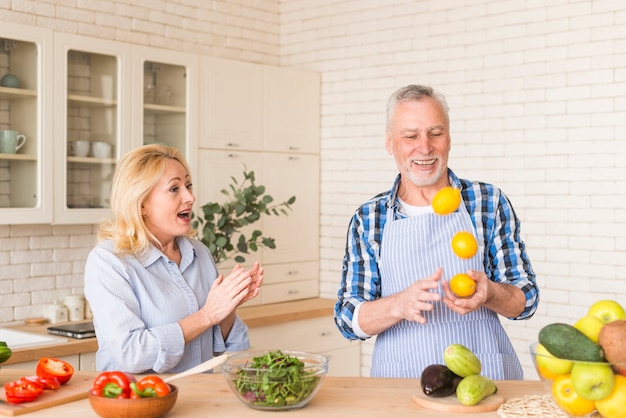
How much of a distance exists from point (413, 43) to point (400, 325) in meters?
2.83

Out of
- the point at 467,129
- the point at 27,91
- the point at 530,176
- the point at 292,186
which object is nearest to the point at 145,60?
the point at 27,91

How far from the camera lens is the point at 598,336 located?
1989 mm

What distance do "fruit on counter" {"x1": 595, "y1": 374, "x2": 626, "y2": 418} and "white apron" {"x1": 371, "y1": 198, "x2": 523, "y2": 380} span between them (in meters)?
1.00

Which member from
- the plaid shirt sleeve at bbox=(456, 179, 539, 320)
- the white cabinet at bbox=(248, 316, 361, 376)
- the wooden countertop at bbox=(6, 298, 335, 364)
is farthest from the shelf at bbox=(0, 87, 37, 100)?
the plaid shirt sleeve at bbox=(456, 179, 539, 320)

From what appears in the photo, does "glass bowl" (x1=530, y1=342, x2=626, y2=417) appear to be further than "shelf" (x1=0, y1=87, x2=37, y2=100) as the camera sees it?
No

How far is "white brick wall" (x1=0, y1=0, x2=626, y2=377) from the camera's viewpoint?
458 centimetres

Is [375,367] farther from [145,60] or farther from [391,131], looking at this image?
[145,60]

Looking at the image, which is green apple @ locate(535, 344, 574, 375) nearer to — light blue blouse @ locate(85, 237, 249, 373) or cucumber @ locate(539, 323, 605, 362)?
cucumber @ locate(539, 323, 605, 362)

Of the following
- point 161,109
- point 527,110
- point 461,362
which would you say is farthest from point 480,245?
point 161,109

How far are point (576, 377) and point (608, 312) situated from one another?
0.22 metres

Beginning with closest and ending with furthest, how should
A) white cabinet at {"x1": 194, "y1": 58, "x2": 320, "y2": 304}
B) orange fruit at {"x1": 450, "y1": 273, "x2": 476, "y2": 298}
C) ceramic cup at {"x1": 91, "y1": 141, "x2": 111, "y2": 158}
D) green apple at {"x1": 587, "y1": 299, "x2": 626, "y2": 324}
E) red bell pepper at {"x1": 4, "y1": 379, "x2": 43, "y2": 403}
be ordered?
green apple at {"x1": 587, "y1": 299, "x2": 626, "y2": 324} < red bell pepper at {"x1": 4, "y1": 379, "x2": 43, "y2": 403} < orange fruit at {"x1": 450, "y1": 273, "x2": 476, "y2": 298} < ceramic cup at {"x1": 91, "y1": 141, "x2": 111, "y2": 158} < white cabinet at {"x1": 194, "y1": 58, "x2": 320, "y2": 304}

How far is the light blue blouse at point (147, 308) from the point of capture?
9.00 feet

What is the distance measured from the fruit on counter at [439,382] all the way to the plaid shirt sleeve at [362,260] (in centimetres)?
62

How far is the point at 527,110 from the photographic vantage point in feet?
16.0
